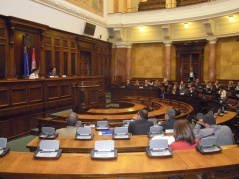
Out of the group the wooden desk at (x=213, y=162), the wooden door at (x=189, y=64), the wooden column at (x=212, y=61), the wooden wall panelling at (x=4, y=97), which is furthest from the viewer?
the wooden door at (x=189, y=64)

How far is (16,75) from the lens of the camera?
853 cm

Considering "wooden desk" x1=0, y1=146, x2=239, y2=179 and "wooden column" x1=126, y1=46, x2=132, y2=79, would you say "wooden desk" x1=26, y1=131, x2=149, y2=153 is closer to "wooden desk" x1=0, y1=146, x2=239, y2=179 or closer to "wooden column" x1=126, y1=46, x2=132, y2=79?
"wooden desk" x1=0, y1=146, x2=239, y2=179

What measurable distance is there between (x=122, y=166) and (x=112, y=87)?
34.1 ft

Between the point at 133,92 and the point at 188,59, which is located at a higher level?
the point at 188,59

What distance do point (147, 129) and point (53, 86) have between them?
4.66 metres

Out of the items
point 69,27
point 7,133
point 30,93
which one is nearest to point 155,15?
point 69,27

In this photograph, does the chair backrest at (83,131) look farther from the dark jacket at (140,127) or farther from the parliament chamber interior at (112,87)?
the dark jacket at (140,127)

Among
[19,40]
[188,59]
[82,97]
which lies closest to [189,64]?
[188,59]

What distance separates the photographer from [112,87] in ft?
41.9

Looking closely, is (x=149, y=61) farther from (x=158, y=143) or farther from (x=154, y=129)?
(x=158, y=143)

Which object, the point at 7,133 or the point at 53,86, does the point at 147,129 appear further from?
the point at 53,86

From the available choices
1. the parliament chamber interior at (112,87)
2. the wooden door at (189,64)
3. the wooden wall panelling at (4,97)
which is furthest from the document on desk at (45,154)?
the wooden door at (189,64)

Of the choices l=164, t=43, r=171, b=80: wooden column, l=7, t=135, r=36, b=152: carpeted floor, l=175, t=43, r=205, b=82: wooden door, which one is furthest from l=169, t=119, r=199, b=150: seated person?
l=164, t=43, r=171, b=80: wooden column

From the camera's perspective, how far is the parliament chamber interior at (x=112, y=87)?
2.58m
